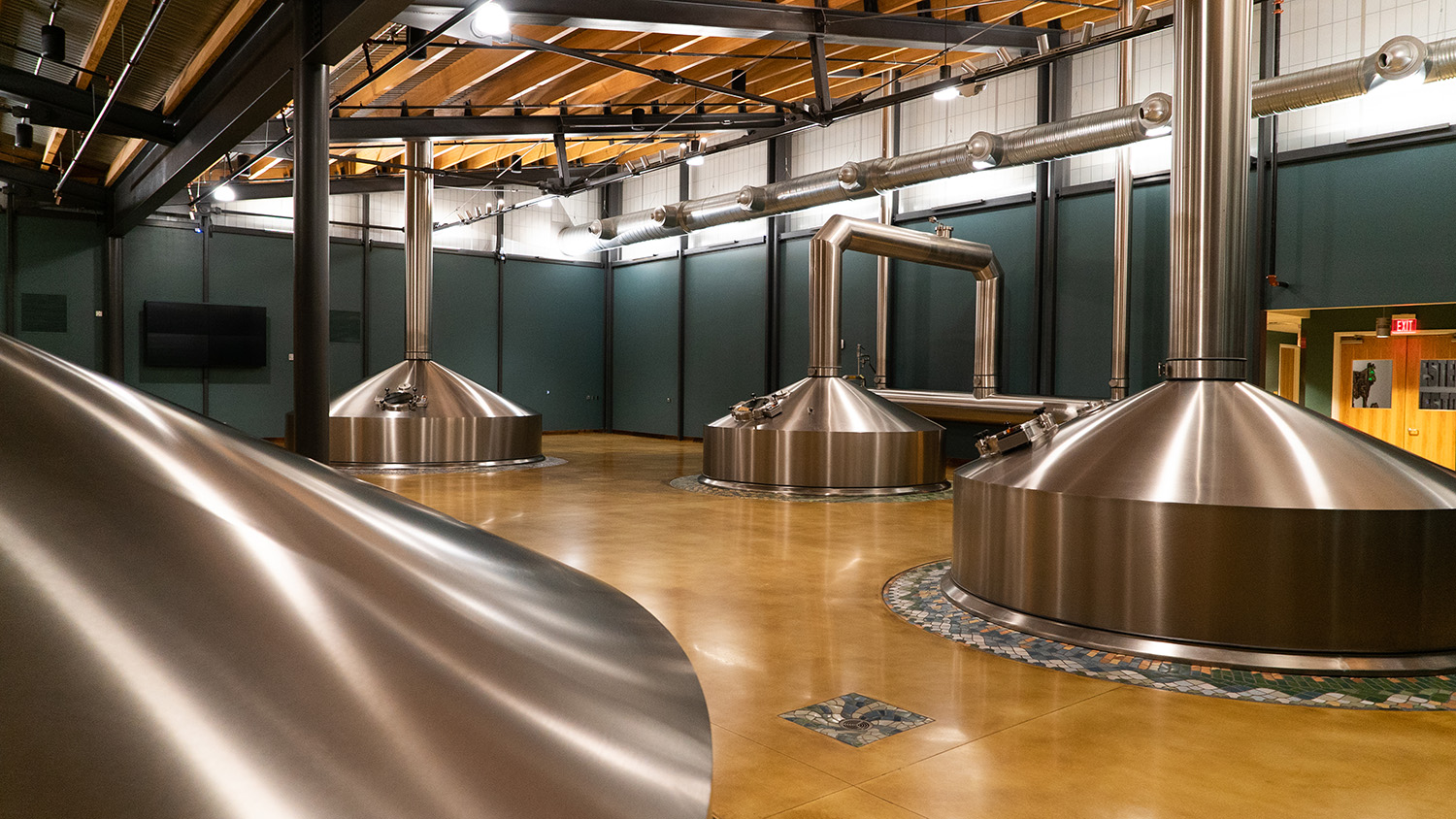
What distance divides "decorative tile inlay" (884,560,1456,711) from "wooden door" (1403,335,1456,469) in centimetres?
675

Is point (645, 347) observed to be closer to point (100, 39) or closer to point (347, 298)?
point (347, 298)

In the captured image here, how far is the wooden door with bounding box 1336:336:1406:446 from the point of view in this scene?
9102mm

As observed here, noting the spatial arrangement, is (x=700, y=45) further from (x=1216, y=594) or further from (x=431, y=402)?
(x=1216, y=594)

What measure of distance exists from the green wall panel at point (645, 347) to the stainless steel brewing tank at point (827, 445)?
7164 mm

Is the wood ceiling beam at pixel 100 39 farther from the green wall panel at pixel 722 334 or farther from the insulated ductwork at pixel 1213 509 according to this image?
the green wall panel at pixel 722 334

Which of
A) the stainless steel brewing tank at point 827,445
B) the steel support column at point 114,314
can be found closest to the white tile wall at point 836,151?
the stainless steel brewing tank at point 827,445

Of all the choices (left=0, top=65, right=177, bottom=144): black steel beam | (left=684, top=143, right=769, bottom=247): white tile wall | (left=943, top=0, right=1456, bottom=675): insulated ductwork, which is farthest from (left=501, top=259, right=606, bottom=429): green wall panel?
(left=943, top=0, right=1456, bottom=675): insulated ductwork

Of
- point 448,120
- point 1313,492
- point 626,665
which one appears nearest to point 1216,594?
point 1313,492

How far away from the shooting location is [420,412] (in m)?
10.2

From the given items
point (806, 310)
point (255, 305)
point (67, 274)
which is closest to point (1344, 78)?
point (806, 310)

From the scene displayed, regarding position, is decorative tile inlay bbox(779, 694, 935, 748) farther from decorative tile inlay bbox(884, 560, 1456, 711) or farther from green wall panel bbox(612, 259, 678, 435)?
green wall panel bbox(612, 259, 678, 435)

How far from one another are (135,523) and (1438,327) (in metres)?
10.4

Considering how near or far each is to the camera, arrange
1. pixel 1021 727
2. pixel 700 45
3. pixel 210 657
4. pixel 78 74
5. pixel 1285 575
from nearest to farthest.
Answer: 1. pixel 210 657
2. pixel 1021 727
3. pixel 1285 575
4. pixel 78 74
5. pixel 700 45

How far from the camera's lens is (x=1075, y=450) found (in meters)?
4.15
